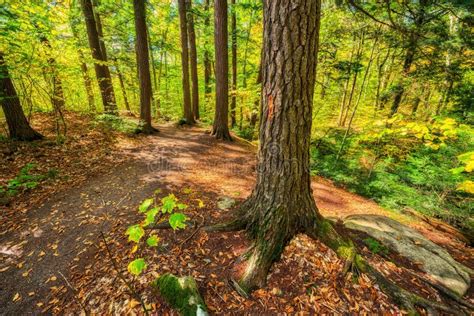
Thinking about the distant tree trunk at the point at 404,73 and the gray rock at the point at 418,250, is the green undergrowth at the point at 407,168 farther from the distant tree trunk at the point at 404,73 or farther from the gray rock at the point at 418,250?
the distant tree trunk at the point at 404,73

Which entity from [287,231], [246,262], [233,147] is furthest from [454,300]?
[233,147]

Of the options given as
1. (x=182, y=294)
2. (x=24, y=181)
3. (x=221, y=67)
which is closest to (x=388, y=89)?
(x=221, y=67)

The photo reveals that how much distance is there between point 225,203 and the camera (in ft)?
13.3

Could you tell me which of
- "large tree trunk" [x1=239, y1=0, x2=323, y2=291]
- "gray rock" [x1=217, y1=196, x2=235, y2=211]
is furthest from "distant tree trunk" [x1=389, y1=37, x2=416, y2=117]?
"gray rock" [x1=217, y1=196, x2=235, y2=211]

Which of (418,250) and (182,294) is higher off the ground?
(182,294)

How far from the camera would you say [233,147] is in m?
8.41

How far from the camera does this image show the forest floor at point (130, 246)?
2.29 meters

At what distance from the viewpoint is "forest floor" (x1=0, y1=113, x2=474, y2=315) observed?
2293 millimetres

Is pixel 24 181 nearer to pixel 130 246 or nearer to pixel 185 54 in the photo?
pixel 130 246

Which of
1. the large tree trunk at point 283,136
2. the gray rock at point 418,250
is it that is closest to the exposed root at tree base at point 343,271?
the large tree trunk at point 283,136

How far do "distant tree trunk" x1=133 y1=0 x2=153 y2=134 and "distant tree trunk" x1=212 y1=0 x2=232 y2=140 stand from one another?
2.70 metres

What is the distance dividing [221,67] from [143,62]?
3.09 m

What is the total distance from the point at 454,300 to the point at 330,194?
3.49 m

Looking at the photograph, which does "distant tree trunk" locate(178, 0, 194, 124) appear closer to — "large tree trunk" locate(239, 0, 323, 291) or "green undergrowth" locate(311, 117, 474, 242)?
"green undergrowth" locate(311, 117, 474, 242)
